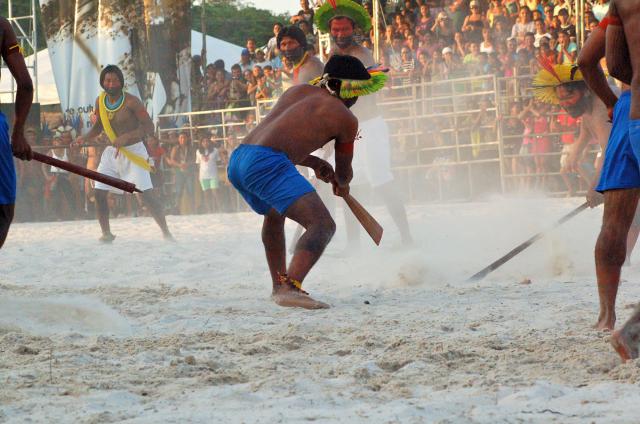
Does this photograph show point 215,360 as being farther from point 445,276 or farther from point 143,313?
point 445,276

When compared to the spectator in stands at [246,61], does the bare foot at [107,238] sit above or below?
below

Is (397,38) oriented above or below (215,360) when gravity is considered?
above

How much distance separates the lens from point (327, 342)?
14.7 ft

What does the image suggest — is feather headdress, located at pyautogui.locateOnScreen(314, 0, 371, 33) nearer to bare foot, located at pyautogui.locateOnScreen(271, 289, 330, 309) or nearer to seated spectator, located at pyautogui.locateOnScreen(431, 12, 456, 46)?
bare foot, located at pyautogui.locateOnScreen(271, 289, 330, 309)

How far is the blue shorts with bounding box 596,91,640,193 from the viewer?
4242mm

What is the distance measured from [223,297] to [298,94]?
1342mm

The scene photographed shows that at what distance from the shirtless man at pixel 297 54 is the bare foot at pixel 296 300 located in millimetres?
3114

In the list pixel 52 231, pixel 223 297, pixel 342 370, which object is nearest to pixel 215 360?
pixel 342 370

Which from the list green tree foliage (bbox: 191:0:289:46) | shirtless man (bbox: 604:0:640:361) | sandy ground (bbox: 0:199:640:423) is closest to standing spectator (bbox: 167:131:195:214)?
sandy ground (bbox: 0:199:640:423)

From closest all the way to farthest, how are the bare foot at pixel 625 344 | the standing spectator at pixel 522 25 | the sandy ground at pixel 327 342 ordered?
the sandy ground at pixel 327 342
the bare foot at pixel 625 344
the standing spectator at pixel 522 25

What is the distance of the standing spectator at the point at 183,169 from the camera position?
15922 mm

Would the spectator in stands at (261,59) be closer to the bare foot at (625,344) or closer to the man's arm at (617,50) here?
the man's arm at (617,50)

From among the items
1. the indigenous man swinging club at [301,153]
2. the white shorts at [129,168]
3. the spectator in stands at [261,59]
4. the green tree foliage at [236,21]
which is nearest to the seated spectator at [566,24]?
the spectator in stands at [261,59]

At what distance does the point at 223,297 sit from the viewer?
627cm
